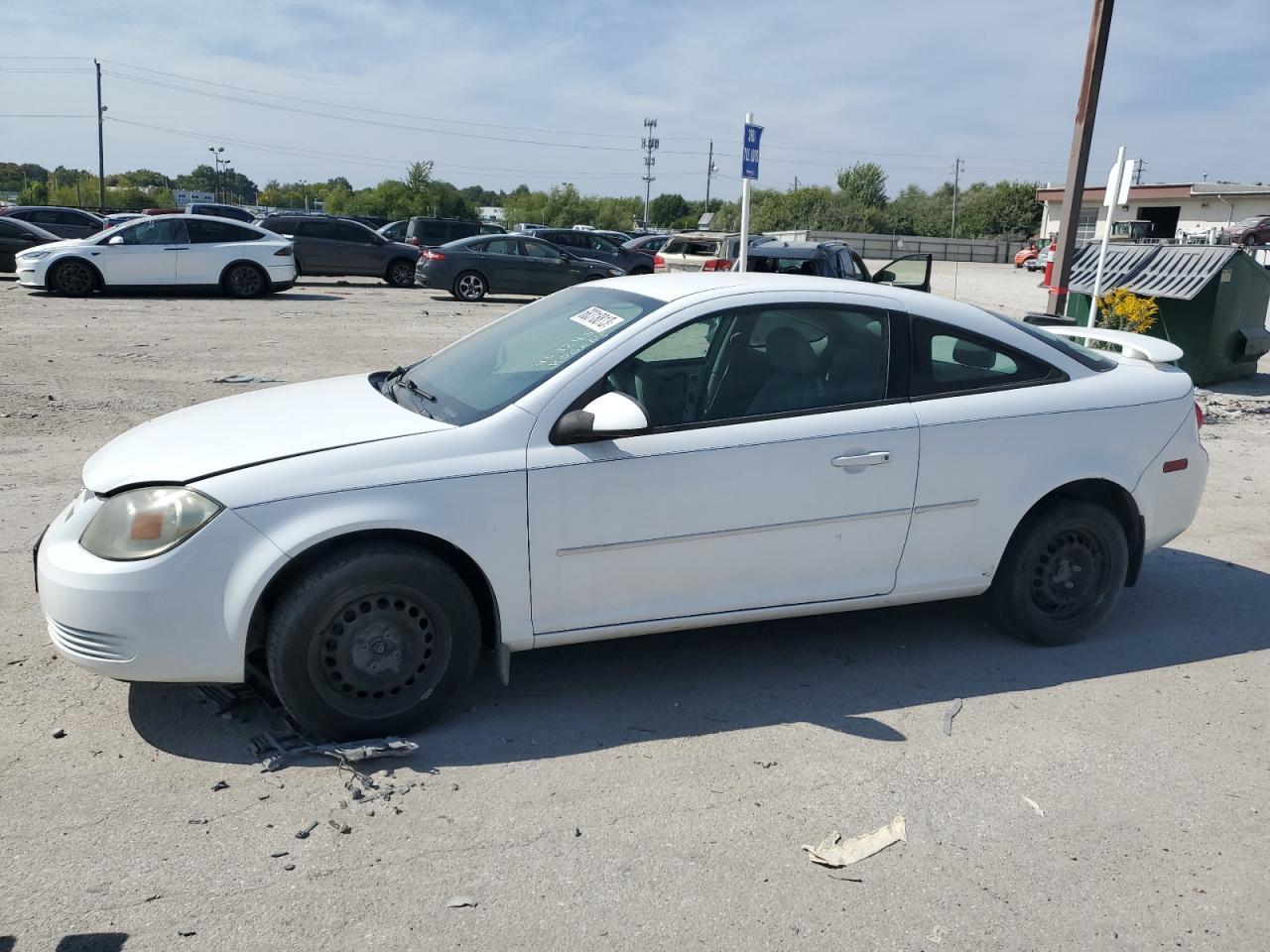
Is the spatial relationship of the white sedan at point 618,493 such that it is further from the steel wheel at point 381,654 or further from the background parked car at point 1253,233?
the background parked car at point 1253,233

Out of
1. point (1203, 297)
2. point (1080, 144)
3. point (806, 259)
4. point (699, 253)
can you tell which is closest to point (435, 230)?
→ point (699, 253)

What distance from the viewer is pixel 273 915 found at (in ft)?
9.57

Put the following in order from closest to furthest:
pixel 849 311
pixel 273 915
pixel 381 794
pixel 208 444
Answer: pixel 273 915 → pixel 381 794 → pixel 208 444 → pixel 849 311

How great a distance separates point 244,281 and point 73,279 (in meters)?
2.78

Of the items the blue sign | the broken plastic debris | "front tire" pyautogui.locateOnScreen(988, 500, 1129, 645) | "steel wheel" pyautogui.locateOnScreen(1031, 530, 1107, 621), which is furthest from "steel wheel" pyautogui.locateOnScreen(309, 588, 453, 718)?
the blue sign

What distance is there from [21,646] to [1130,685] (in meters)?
4.66

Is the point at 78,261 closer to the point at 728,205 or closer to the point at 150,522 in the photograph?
the point at 150,522

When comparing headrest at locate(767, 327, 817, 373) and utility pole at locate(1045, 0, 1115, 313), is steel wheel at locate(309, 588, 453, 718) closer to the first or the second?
headrest at locate(767, 327, 817, 373)

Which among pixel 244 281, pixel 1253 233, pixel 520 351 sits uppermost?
pixel 1253 233

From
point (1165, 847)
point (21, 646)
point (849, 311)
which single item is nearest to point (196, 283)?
point (21, 646)

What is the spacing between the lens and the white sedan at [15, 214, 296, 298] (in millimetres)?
18422

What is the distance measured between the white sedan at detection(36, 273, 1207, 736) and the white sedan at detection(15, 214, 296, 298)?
16.0 meters

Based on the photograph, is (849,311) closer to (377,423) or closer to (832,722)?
(832,722)

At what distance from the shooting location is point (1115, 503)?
16.1 feet
